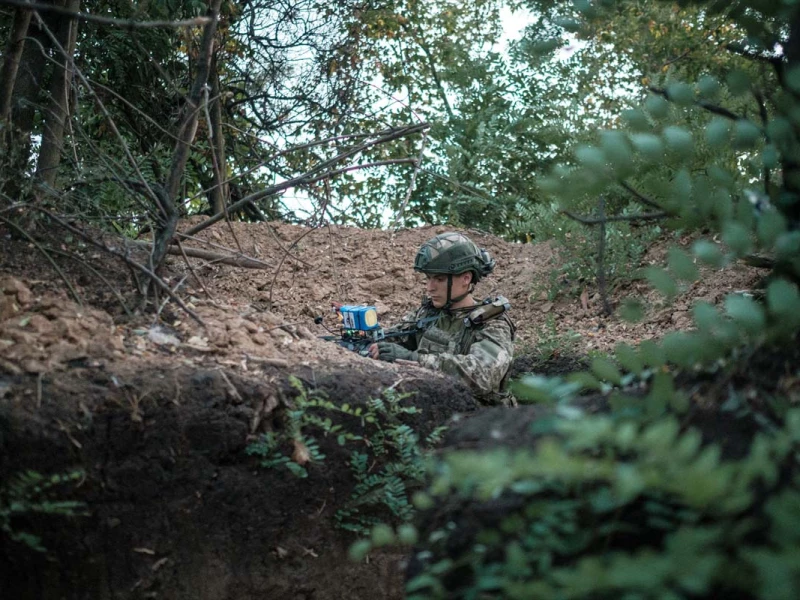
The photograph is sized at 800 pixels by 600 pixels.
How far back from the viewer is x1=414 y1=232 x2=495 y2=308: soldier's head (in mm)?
5469

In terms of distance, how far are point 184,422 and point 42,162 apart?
6.06 feet

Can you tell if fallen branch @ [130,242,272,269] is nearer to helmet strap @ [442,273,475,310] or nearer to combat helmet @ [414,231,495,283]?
combat helmet @ [414,231,495,283]

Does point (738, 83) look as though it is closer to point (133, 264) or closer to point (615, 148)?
point (615, 148)

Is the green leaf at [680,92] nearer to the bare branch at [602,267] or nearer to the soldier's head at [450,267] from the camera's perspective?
the soldier's head at [450,267]

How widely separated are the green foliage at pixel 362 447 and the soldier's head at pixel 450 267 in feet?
5.83

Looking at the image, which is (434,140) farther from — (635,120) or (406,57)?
(635,120)

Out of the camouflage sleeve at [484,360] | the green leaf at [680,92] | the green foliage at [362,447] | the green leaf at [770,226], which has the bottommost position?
the green foliage at [362,447]

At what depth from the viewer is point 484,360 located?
5.07m

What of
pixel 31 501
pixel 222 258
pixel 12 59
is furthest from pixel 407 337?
pixel 31 501

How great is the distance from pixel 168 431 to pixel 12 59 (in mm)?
1986

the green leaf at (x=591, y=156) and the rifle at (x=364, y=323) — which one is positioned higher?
the green leaf at (x=591, y=156)

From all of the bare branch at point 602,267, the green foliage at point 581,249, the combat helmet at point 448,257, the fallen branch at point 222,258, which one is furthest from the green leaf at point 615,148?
the green foliage at point 581,249

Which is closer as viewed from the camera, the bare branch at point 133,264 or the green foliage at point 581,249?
the bare branch at point 133,264

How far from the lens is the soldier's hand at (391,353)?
16.2ft
